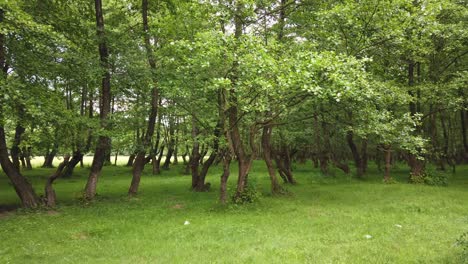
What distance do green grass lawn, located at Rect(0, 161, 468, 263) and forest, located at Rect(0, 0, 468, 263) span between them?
79 mm

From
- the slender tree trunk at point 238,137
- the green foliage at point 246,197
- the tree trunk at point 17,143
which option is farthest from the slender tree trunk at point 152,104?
the tree trunk at point 17,143

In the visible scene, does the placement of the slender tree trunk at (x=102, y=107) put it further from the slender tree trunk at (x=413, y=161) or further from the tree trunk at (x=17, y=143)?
the slender tree trunk at (x=413, y=161)

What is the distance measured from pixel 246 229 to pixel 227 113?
6.40 m

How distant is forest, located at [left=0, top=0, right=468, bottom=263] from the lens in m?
10.9

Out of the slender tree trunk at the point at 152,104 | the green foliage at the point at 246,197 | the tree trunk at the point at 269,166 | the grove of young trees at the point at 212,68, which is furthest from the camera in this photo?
the tree trunk at the point at 269,166

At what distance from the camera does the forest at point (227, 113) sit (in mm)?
10898

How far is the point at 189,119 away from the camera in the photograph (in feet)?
78.0

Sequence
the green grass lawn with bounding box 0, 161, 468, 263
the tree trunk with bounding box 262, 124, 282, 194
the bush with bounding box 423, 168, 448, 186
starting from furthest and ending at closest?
the bush with bounding box 423, 168, 448, 186 < the tree trunk with bounding box 262, 124, 282, 194 < the green grass lawn with bounding box 0, 161, 468, 263

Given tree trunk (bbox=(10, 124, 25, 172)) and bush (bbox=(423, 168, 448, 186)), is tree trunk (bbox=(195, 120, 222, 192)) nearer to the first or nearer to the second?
tree trunk (bbox=(10, 124, 25, 172))

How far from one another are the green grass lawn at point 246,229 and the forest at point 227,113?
8cm

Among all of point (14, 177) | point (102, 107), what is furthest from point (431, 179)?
point (14, 177)

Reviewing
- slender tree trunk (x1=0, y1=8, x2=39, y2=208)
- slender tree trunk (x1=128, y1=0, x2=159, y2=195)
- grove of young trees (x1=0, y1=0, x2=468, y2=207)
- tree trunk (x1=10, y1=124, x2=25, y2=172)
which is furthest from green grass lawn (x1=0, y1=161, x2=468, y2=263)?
tree trunk (x1=10, y1=124, x2=25, y2=172)

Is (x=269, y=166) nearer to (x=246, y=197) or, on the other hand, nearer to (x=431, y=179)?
(x=246, y=197)

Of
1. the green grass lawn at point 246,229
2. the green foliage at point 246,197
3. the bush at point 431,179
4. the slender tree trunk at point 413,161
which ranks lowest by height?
the green grass lawn at point 246,229
